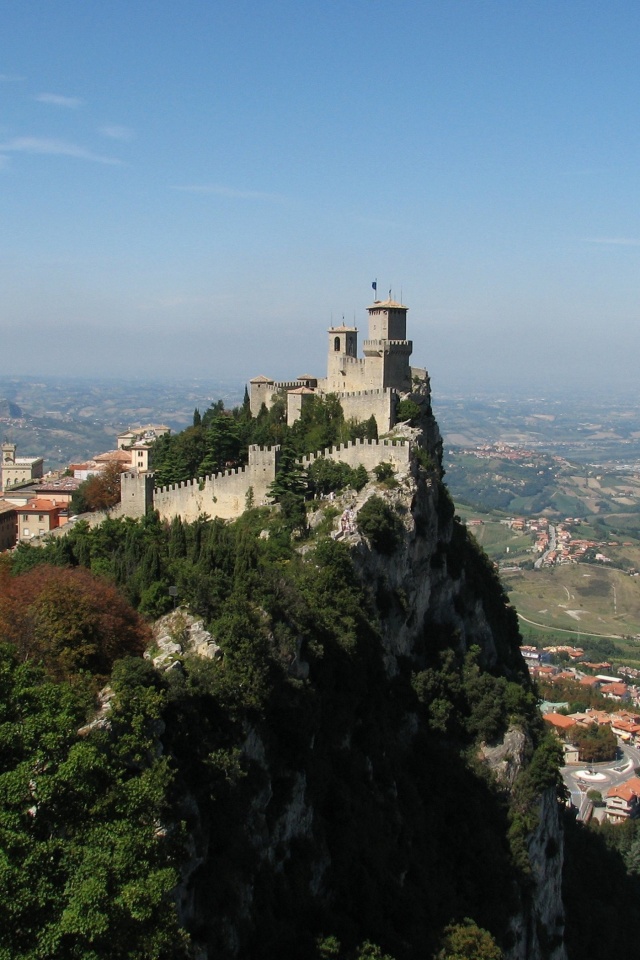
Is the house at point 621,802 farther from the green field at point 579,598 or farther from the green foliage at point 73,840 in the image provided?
the green foliage at point 73,840

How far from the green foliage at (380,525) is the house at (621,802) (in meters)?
39.7

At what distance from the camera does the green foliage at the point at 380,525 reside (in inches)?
1496

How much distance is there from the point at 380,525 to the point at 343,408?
33.6ft

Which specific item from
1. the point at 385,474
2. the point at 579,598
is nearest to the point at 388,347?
the point at 385,474

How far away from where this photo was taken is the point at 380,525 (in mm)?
38250

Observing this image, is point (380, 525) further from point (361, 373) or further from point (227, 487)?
point (361, 373)

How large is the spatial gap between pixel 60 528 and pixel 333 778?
60.8ft

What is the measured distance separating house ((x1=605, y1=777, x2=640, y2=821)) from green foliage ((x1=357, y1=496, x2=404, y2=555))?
39.7 meters

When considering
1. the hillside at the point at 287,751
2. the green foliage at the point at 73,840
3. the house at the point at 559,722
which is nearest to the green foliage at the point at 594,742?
the house at the point at 559,722

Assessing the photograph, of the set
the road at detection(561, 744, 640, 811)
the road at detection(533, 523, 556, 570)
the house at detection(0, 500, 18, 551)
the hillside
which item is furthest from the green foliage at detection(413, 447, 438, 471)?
the road at detection(533, 523, 556, 570)

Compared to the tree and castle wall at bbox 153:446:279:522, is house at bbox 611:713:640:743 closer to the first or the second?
castle wall at bbox 153:446:279:522

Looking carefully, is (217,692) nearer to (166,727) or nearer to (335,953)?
(166,727)

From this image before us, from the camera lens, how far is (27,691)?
60.2 ft

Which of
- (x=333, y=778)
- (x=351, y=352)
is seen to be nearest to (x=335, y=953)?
(x=333, y=778)
